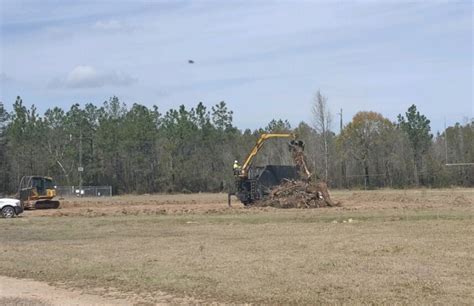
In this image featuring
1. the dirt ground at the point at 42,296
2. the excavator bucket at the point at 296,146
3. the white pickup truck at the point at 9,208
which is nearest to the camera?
the dirt ground at the point at 42,296

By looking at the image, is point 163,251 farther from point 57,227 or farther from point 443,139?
point 443,139

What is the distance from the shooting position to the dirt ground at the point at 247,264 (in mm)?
10664

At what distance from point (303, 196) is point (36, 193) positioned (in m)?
19.1

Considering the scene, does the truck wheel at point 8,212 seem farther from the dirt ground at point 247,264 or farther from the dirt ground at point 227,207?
the dirt ground at point 247,264

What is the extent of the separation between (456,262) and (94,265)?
807 centimetres

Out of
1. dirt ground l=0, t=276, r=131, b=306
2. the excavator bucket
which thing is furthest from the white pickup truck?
dirt ground l=0, t=276, r=131, b=306

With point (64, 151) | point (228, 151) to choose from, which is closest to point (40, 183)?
point (64, 151)

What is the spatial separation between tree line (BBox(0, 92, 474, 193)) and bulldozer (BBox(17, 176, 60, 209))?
4726 cm

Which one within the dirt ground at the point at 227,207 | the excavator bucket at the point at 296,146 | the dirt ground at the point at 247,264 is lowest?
the dirt ground at the point at 247,264

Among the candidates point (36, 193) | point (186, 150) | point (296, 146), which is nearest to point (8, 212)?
point (36, 193)

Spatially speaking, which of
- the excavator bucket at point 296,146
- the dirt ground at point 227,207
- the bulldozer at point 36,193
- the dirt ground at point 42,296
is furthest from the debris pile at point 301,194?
the dirt ground at point 42,296

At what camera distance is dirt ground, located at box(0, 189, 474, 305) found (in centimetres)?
1066

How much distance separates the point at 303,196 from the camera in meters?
37.9

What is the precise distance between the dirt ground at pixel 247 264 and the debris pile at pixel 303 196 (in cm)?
1300
